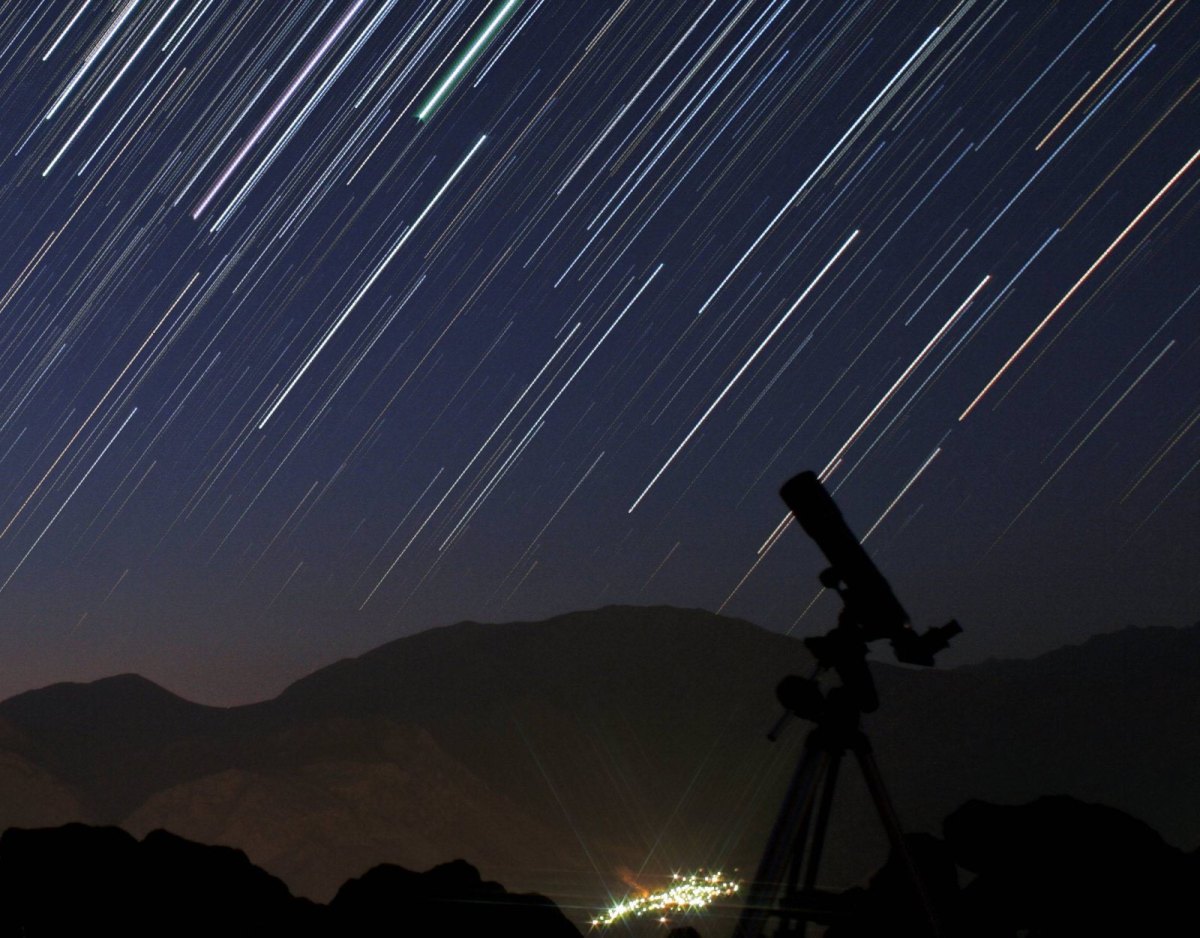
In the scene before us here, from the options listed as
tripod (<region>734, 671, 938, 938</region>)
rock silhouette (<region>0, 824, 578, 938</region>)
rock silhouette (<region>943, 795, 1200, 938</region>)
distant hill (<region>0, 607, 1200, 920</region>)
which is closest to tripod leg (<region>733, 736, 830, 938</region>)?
tripod (<region>734, 671, 938, 938</region>)

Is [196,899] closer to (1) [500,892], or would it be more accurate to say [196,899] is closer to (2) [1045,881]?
(1) [500,892]

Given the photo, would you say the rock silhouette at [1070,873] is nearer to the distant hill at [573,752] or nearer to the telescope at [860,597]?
the telescope at [860,597]

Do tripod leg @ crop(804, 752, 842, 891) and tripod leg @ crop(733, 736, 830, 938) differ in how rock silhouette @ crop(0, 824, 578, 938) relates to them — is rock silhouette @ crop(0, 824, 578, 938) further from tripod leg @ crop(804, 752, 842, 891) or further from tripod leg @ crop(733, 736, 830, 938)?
tripod leg @ crop(733, 736, 830, 938)

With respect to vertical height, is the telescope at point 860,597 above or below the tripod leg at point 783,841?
above

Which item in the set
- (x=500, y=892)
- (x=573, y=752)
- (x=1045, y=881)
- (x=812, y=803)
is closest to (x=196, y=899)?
(x=500, y=892)

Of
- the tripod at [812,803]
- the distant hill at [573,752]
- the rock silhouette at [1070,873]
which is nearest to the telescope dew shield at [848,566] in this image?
the tripod at [812,803]

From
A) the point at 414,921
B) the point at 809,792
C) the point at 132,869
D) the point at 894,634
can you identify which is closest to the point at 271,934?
the point at 414,921
